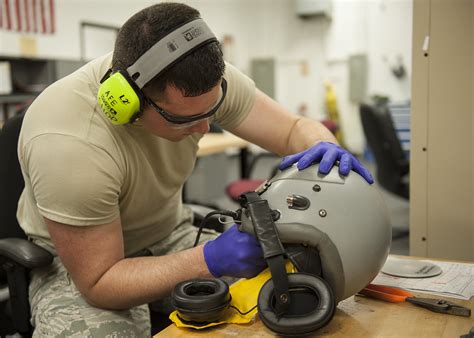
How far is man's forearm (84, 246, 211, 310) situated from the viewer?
963mm

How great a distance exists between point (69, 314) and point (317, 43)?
682cm

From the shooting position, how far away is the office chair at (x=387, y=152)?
277 centimetres

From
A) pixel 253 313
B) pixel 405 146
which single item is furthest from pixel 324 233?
pixel 405 146

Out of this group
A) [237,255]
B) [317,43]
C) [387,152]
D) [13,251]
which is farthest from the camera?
[317,43]

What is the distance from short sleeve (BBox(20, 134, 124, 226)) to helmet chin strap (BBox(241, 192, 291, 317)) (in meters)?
0.34

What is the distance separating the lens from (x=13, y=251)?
3.57ft

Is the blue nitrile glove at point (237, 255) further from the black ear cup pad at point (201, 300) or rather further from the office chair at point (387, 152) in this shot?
the office chair at point (387, 152)

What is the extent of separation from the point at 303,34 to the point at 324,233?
6.99 metres

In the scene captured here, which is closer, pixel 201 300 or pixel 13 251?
pixel 201 300

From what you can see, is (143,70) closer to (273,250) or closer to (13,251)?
(273,250)

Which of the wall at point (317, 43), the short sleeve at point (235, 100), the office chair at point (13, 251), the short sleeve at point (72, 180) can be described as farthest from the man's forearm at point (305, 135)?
the wall at point (317, 43)

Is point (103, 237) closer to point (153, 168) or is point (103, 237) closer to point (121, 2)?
point (153, 168)

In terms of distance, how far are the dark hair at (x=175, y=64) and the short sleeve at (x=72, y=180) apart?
0.18m

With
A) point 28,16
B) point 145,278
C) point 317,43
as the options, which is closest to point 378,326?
point 145,278
